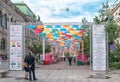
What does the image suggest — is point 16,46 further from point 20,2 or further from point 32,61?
point 20,2

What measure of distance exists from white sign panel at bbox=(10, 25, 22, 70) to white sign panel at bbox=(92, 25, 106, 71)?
6237 millimetres

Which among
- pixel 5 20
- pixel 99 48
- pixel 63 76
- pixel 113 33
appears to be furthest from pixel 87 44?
pixel 63 76

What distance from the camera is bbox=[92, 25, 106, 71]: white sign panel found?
2542 centimetres

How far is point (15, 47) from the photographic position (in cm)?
2708

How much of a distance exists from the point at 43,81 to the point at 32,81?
2.08 ft

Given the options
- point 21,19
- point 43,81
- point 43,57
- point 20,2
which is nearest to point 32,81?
point 43,81

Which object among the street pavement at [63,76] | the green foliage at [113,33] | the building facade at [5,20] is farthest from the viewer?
the building facade at [5,20]

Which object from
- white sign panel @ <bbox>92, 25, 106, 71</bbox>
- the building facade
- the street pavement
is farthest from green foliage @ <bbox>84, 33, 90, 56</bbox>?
white sign panel @ <bbox>92, 25, 106, 71</bbox>

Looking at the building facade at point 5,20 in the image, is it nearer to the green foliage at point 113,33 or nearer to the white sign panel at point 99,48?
the green foliage at point 113,33

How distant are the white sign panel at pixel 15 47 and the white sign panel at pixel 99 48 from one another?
6237 mm

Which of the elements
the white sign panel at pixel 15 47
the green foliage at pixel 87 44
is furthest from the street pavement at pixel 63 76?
the green foliage at pixel 87 44

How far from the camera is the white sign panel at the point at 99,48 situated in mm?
25422

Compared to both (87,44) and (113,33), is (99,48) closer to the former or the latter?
(113,33)

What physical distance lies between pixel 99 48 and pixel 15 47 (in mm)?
7102
